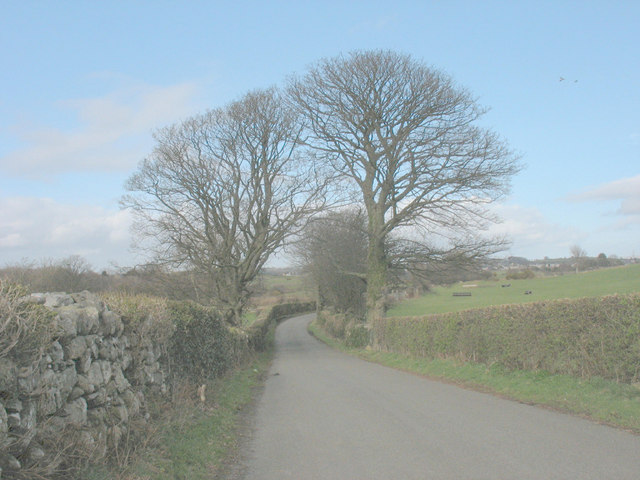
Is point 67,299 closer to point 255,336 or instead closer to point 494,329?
point 494,329

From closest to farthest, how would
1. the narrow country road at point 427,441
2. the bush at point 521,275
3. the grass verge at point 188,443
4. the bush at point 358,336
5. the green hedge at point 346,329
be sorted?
the grass verge at point 188,443, the narrow country road at point 427,441, the bush at point 358,336, the green hedge at point 346,329, the bush at point 521,275

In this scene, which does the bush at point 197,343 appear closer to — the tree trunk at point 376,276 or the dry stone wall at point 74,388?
the dry stone wall at point 74,388

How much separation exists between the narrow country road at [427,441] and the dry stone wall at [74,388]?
1782mm

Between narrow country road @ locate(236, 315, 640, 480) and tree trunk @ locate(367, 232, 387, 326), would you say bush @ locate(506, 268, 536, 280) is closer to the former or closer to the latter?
tree trunk @ locate(367, 232, 387, 326)

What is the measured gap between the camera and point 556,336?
1124cm

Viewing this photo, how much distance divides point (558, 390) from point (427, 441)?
426cm

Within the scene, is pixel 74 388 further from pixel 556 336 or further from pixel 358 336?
pixel 358 336

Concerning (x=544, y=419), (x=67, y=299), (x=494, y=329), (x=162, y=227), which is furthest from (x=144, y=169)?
(x=544, y=419)

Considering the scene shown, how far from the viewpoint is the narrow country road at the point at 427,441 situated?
600 cm

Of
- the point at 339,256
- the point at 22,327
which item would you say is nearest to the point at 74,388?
the point at 22,327

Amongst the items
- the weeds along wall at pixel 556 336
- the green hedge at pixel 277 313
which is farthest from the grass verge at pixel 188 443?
the green hedge at pixel 277 313

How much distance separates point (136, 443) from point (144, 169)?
23.4 metres

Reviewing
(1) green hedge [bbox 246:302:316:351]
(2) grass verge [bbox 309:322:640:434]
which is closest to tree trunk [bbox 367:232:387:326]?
(1) green hedge [bbox 246:302:316:351]

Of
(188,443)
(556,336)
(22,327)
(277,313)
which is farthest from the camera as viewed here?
(277,313)
